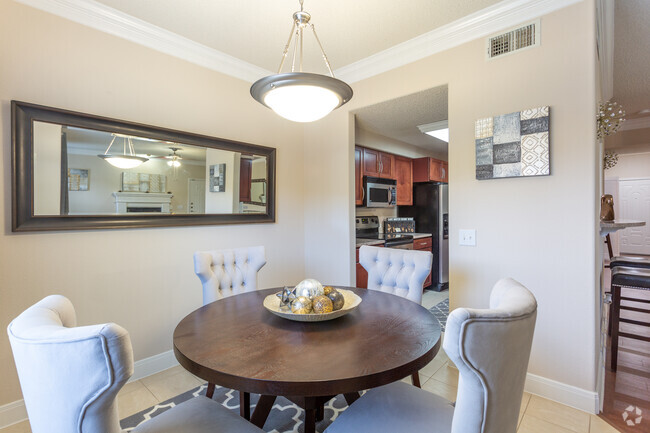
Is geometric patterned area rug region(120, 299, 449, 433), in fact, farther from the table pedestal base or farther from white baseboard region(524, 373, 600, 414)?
white baseboard region(524, 373, 600, 414)

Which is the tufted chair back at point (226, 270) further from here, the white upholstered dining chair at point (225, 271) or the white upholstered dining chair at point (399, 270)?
the white upholstered dining chair at point (399, 270)

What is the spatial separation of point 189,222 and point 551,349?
2.80m

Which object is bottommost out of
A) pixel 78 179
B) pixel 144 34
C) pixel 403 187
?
pixel 78 179

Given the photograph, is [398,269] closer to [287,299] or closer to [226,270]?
[287,299]

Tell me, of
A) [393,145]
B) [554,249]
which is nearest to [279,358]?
[554,249]

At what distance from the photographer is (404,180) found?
4.96m

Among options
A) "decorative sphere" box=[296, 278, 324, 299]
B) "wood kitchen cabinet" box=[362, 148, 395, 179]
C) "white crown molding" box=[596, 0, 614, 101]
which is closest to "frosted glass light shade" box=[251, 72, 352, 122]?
"decorative sphere" box=[296, 278, 324, 299]

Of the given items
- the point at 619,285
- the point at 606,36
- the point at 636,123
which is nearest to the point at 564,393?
the point at 619,285

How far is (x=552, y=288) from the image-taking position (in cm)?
199

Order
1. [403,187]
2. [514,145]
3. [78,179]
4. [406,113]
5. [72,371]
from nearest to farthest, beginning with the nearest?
1. [72,371]
2. [78,179]
3. [514,145]
4. [406,113]
5. [403,187]

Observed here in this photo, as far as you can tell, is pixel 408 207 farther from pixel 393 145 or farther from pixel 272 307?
pixel 272 307

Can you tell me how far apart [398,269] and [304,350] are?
114cm

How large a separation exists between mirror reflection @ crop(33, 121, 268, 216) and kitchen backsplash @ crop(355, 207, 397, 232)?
2049 millimetres

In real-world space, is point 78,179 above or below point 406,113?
below
